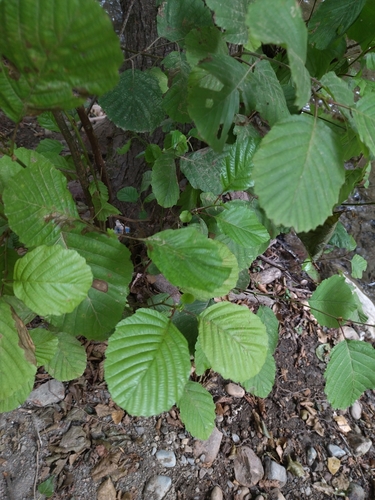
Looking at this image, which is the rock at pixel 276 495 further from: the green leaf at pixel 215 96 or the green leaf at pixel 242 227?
the green leaf at pixel 215 96

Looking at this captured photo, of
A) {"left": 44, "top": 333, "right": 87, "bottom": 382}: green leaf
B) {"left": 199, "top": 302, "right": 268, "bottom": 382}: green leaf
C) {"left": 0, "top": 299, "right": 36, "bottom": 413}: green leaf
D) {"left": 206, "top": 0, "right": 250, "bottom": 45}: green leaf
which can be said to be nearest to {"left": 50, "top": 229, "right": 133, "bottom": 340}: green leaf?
{"left": 0, "top": 299, "right": 36, "bottom": 413}: green leaf

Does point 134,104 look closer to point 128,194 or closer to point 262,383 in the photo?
point 128,194

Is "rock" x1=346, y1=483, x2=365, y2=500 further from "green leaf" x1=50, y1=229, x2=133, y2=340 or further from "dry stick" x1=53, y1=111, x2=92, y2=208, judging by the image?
"dry stick" x1=53, y1=111, x2=92, y2=208

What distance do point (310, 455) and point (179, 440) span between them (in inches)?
22.6

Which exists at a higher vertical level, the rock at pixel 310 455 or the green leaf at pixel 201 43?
the green leaf at pixel 201 43

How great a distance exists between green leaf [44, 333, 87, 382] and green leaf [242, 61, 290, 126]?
0.76 meters

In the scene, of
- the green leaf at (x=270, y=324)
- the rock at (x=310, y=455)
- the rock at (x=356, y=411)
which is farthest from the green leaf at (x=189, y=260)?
the rock at (x=356, y=411)

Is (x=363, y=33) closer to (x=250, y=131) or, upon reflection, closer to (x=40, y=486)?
(x=250, y=131)

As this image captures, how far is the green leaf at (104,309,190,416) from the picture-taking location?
2.23 ft

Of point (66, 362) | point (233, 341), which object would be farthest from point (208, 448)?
point (233, 341)

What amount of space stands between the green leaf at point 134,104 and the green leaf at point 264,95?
286 millimetres

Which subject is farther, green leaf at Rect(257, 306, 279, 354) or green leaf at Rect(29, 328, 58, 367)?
green leaf at Rect(257, 306, 279, 354)

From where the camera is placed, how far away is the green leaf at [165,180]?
1024mm

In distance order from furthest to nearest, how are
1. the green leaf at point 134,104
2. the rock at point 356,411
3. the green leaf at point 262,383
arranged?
the rock at point 356,411
the green leaf at point 262,383
the green leaf at point 134,104
